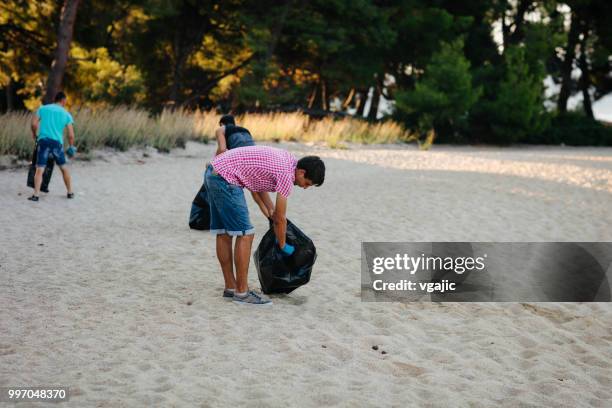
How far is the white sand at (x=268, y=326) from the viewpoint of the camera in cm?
447

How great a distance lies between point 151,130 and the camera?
20078mm

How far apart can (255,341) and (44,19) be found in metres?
20.5

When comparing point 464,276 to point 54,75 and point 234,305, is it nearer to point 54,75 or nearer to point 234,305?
point 234,305

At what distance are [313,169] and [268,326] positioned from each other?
1.41 m

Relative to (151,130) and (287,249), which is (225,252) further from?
(151,130)

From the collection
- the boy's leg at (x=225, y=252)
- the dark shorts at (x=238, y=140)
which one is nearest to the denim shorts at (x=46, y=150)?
the dark shorts at (x=238, y=140)

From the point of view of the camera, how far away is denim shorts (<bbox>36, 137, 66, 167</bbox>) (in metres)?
11.2

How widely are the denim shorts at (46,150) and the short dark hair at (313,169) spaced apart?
727 centimetres

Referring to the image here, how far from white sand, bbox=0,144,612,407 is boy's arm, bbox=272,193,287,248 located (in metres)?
0.74

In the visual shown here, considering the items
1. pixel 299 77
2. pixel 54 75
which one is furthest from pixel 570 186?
pixel 299 77

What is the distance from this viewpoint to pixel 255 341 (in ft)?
17.3

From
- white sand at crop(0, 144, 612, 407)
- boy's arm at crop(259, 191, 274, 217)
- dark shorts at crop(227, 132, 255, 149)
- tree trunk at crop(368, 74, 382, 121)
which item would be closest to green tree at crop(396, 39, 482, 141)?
tree trunk at crop(368, 74, 382, 121)

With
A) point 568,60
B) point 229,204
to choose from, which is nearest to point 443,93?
point 568,60

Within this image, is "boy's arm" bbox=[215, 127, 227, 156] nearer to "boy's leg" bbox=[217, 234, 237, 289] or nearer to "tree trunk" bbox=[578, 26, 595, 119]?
"boy's leg" bbox=[217, 234, 237, 289]
